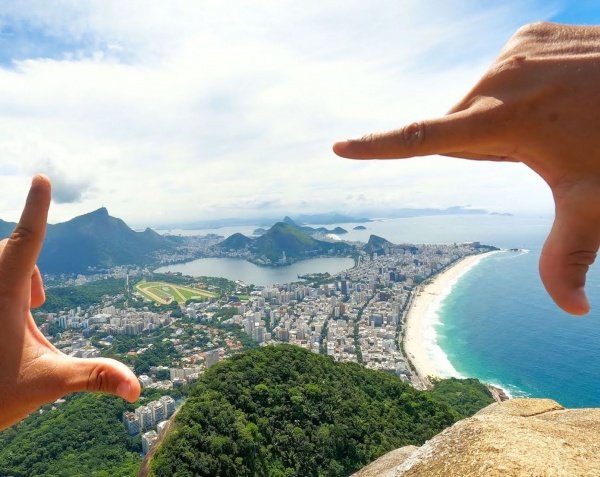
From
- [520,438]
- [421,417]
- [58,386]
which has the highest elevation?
[58,386]

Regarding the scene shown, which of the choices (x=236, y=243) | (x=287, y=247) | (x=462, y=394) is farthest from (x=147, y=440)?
(x=236, y=243)

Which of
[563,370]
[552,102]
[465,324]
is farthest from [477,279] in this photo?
[552,102]

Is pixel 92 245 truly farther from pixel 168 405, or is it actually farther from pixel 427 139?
pixel 427 139

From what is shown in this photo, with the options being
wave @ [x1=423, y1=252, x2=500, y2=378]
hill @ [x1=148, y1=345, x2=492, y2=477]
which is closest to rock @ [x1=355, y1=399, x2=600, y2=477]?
hill @ [x1=148, y1=345, x2=492, y2=477]

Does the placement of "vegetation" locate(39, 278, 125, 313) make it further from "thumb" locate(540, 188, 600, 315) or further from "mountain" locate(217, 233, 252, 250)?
"thumb" locate(540, 188, 600, 315)

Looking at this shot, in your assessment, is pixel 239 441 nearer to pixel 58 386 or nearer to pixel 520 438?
pixel 520 438

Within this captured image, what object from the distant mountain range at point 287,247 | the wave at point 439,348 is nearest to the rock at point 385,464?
the wave at point 439,348
